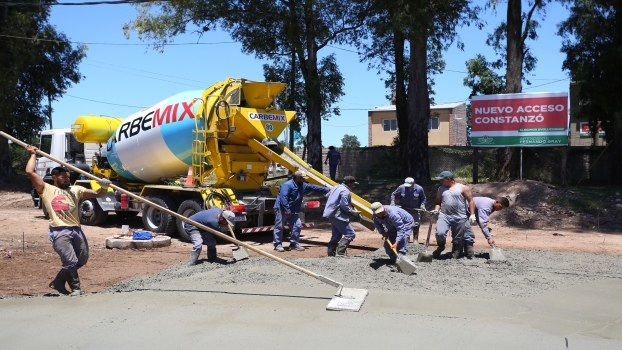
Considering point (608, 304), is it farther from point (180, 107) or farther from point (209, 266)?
point (180, 107)

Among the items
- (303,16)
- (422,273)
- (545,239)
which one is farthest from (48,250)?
(303,16)

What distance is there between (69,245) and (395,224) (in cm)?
446

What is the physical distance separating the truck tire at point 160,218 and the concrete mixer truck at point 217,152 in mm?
22

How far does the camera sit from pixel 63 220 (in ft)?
24.0

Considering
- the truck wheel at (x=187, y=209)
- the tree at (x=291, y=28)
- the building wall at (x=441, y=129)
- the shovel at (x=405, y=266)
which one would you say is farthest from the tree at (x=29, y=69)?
the building wall at (x=441, y=129)

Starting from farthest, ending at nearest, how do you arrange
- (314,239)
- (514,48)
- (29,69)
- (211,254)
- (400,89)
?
(29,69)
(400,89)
(514,48)
(314,239)
(211,254)

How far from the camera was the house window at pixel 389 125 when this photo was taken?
47075mm

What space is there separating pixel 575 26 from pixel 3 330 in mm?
22149

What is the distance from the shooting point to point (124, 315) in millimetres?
6562

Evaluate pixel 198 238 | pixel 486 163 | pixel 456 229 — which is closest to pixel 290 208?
pixel 198 238

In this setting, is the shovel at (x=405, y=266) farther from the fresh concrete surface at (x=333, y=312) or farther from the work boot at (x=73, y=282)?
the work boot at (x=73, y=282)

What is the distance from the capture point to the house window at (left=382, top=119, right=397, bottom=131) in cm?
4708

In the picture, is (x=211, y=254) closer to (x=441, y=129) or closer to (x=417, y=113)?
(x=417, y=113)

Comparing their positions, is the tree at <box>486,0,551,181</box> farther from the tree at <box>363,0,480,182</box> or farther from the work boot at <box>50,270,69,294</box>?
the work boot at <box>50,270,69,294</box>
